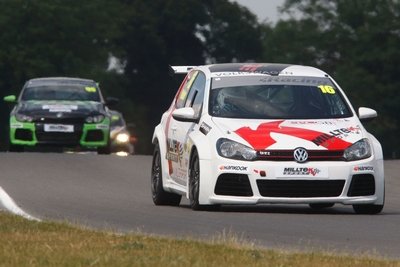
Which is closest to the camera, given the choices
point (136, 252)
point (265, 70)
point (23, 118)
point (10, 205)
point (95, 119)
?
point (136, 252)

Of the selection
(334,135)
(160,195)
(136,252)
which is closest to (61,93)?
(160,195)

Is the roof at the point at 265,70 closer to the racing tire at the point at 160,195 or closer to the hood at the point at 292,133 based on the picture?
the hood at the point at 292,133

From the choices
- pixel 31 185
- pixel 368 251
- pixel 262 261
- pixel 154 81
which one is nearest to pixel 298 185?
pixel 368 251

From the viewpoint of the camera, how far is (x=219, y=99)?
12.9 metres

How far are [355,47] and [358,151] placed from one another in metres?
56.1

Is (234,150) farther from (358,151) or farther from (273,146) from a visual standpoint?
(358,151)

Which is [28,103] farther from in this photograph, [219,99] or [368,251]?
[368,251]

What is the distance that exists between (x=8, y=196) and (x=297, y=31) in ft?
185

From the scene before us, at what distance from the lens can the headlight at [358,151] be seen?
1196cm

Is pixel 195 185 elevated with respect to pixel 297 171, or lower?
lower

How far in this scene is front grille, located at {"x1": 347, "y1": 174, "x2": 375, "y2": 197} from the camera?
12008 millimetres

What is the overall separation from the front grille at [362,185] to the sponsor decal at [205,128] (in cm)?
148

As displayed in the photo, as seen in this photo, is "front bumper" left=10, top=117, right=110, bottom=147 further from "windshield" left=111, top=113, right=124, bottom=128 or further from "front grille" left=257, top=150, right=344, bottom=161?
"windshield" left=111, top=113, right=124, bottom=128

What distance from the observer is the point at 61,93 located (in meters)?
26.6
